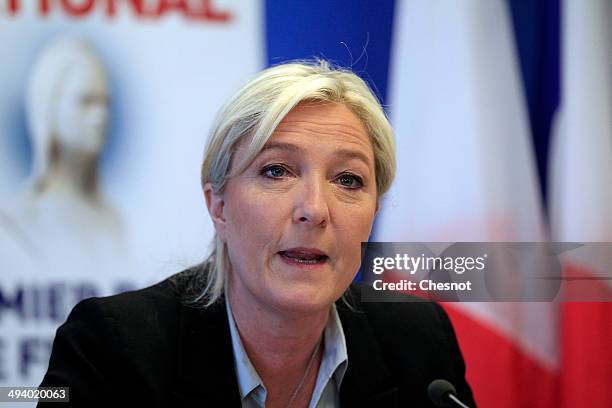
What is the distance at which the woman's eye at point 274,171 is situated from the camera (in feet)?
3.75

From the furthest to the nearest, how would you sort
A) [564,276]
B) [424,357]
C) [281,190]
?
[564,276], [424,357], [281,190]

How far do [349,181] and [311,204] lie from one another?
13 cm

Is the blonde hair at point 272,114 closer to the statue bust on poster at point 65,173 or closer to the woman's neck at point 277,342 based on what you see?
the woman's neck at point 277,342

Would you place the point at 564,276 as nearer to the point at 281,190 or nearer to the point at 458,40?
the point at 458,40

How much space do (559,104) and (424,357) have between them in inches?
31.9

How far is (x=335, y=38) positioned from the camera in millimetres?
1660

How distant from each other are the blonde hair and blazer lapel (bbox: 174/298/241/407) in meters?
0.04

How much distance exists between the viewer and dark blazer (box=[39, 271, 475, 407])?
3.68ft

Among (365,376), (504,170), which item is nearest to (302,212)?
(365,376)

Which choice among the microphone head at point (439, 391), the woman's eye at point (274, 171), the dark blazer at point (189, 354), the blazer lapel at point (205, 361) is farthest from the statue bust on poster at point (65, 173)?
the microphone head at point (439, 391)

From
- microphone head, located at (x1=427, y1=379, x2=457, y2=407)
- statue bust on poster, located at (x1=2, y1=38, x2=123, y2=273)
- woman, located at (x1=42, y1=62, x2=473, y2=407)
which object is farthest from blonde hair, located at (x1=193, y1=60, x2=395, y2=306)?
statue bust on poster, located at (x1=2, y1=38, x2=123, y2=273)

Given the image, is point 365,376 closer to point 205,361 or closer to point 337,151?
point 205,361

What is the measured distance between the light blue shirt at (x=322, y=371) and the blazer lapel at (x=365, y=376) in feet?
0.07

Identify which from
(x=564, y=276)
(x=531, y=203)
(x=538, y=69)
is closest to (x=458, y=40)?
(x=538, y=69)
